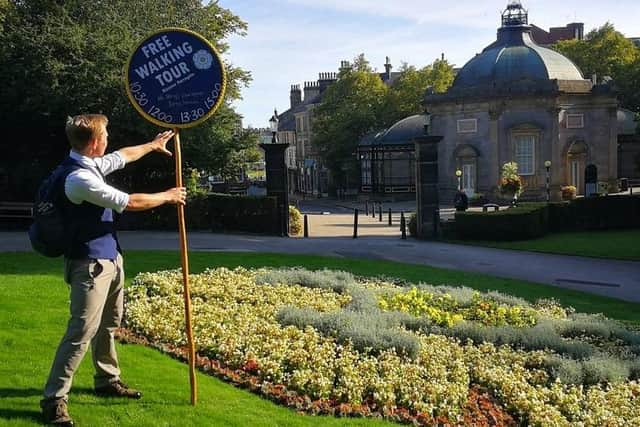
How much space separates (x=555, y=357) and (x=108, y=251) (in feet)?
17.6

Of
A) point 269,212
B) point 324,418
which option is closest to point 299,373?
point 324,418

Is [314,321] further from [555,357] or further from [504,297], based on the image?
[504,297]

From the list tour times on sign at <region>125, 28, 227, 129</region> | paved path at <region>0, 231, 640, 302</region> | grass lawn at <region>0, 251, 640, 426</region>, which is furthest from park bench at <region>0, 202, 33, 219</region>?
tour times on sign at <region>125, 28, 227, 129</region>

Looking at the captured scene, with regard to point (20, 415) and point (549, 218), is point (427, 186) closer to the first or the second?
point (549, 218)

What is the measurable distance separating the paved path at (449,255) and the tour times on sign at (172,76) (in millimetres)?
11370

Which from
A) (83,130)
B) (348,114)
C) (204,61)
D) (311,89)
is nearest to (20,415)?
(83,130)

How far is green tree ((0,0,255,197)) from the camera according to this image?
Result: 25.2 m

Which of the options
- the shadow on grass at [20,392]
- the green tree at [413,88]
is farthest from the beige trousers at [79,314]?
the green tree at [413,88]

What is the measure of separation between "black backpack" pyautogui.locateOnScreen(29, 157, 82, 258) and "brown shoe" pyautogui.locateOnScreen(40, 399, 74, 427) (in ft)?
3.66

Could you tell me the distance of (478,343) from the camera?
8930 mm

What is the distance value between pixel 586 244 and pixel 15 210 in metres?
20.5

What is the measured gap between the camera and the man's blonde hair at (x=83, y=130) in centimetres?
535

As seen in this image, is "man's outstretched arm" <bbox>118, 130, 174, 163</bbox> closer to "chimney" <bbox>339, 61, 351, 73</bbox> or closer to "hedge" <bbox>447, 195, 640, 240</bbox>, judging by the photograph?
"hedge" <bbox>447, 195, 640, 240</bbox>

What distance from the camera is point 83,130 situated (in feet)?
17.6
